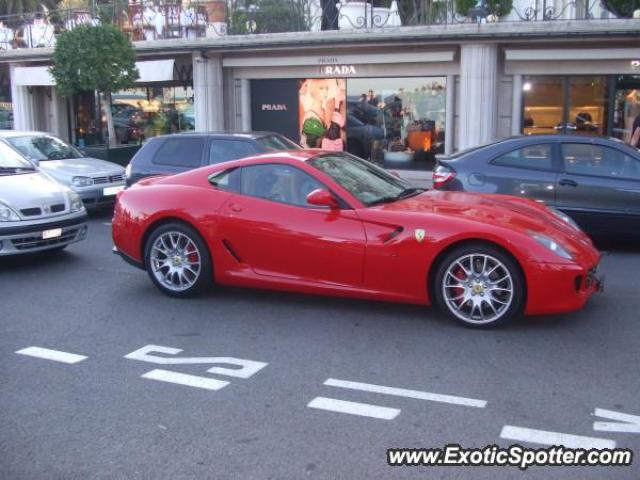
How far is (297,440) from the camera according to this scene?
161 inches

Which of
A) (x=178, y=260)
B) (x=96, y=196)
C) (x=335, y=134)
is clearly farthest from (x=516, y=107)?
(x=178, y=260)

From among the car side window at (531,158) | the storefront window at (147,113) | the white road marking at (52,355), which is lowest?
the white road marking at (52,355)

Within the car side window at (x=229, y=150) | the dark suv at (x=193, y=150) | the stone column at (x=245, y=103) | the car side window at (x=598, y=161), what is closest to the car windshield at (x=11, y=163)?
the dark suv at (x=193, y=150)

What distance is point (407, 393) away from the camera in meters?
4.75

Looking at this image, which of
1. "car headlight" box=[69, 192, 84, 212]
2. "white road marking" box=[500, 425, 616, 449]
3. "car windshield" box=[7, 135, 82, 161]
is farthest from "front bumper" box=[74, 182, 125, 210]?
"white road marking" box=[500, 425, 616, 449]

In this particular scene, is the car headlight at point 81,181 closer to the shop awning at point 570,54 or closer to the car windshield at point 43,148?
the car windshield at point 43,148

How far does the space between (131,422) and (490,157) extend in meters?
6.50

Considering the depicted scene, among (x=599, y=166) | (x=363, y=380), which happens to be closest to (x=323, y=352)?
(x=363, y=380)

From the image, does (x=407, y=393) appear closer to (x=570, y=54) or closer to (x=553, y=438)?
(x=553, y=438)

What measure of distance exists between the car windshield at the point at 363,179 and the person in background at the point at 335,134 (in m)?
10.8

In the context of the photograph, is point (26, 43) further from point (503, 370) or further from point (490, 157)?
point (503, 370)

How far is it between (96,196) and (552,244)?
8.69 meters

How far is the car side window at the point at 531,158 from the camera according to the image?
30.9 ft

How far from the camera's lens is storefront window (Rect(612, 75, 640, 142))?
15203 millimetres
